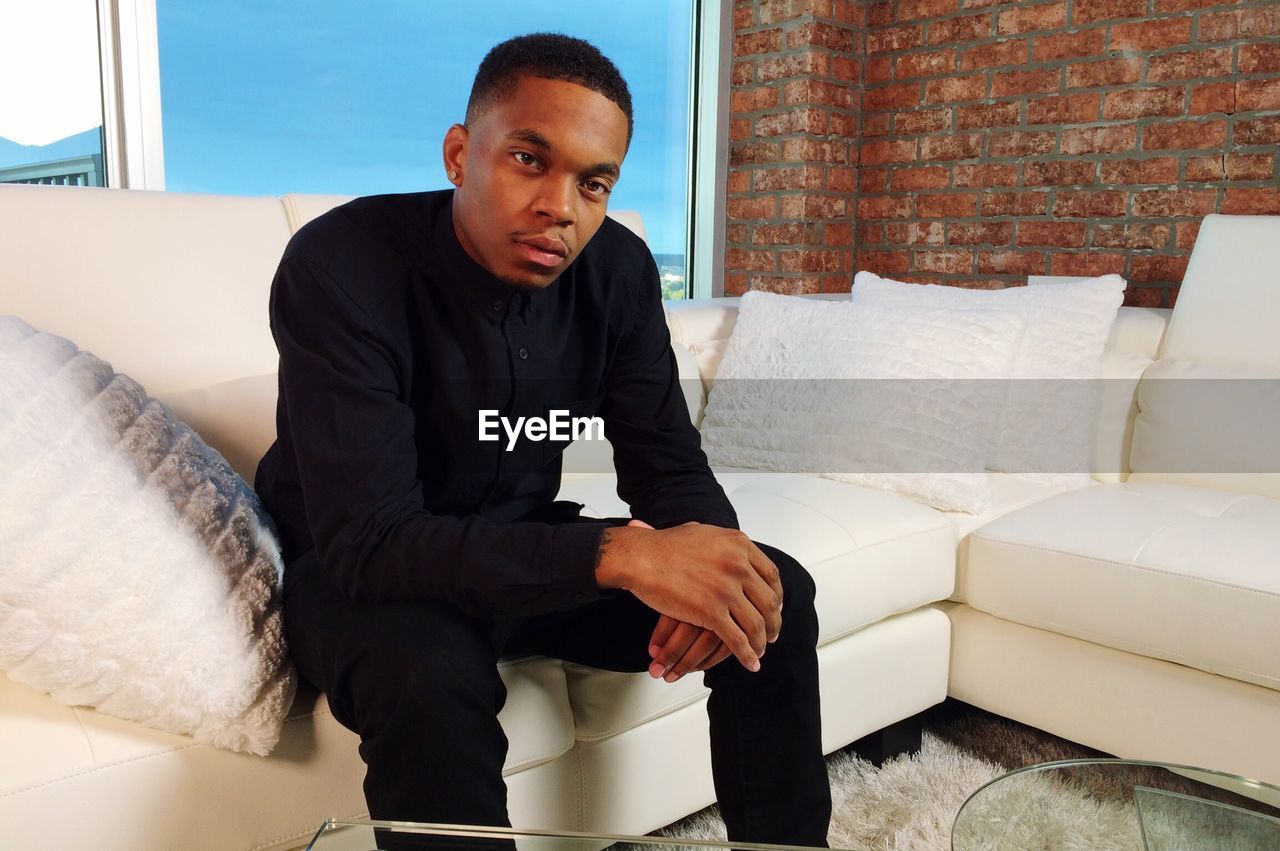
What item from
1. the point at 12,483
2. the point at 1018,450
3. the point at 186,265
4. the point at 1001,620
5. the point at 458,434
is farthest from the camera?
the point at 1018,450

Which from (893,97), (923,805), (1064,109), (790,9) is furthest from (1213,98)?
(923,805)

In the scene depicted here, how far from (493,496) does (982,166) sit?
7.03ft

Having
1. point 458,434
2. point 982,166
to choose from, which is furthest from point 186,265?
point 982,166

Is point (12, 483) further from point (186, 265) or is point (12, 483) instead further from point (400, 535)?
point (186, 265)

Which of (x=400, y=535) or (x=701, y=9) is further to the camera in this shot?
(x=701, y=9)

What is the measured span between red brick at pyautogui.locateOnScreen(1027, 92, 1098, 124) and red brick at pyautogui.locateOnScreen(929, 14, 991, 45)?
0.84 ft

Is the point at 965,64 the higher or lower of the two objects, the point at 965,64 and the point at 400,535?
the higher

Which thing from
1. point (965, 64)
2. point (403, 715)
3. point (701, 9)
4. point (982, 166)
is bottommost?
point (403, 715)

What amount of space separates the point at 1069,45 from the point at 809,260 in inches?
35.0

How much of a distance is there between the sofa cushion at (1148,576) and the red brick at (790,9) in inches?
69.7

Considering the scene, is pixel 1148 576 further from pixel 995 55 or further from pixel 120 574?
pixel 995 55

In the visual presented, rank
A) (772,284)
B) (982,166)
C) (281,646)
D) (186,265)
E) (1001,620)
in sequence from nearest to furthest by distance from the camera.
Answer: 1. (281,646)
2. (186,265)
3. (1001,620)
4. (982,166)
5. (772,284)

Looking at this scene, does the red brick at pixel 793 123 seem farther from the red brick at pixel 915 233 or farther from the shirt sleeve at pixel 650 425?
the shirt sleeve at pixel 650 425

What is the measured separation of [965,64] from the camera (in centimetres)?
290
